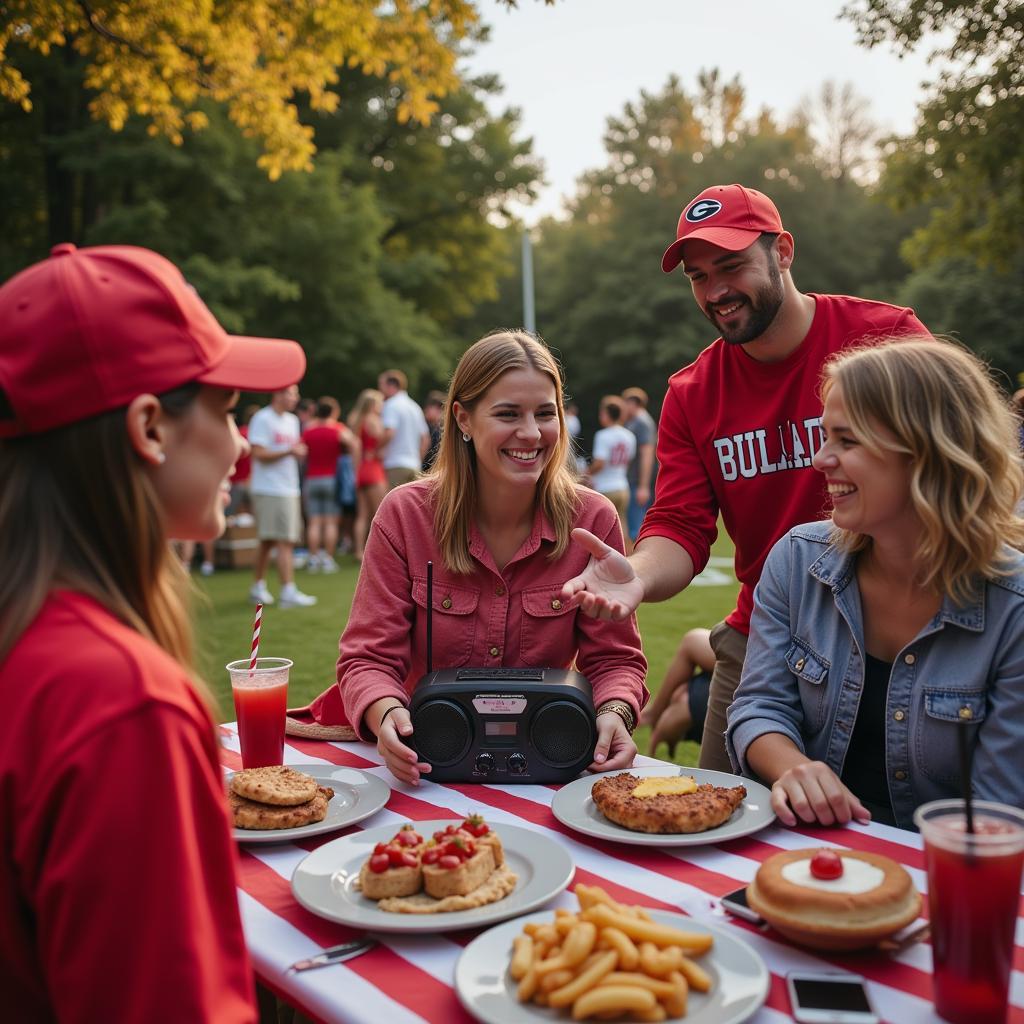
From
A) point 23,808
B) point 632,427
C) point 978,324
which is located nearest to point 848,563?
point 23,808

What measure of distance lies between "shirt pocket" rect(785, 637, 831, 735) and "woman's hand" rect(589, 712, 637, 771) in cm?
38

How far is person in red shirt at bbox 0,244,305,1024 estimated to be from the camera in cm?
93

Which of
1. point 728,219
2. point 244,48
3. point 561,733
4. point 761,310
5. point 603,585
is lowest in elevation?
point 561,733

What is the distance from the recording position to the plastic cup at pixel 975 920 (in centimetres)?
115

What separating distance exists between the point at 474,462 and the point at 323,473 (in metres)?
7.88

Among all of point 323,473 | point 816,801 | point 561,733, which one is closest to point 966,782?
point 816,801

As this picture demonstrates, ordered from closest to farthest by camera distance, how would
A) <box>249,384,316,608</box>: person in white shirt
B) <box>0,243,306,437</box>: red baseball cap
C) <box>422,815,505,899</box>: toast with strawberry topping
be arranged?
<box>0,243,306,437</box>: red baseball cap < <box>422,815,505,899</box>: toast with strawberry topping < <box>249,384,316,608</box>: person in white shirt

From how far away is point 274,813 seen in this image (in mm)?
1771

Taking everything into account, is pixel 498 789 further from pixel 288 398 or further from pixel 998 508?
pixel 288 398

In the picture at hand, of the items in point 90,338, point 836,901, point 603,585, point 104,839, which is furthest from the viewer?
point 603,585

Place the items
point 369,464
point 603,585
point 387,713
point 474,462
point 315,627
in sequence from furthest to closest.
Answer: point 369,464 < point 315,627 < point 474,462 < point 603,585 < point 387,713

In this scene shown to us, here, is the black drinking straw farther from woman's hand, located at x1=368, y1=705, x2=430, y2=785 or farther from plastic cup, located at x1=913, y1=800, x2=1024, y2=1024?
woman's hand, located at x1=368, y1=705, x2=430, y2=785

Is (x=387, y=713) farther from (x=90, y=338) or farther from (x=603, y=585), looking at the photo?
(x=90, y=338)

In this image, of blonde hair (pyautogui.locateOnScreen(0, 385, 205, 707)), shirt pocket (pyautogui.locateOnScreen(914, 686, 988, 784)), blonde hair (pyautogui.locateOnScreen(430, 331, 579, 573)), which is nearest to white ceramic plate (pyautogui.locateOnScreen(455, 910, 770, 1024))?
blonde hair (pyautogui.locateOnScreen(0, 385, 205, 707))
